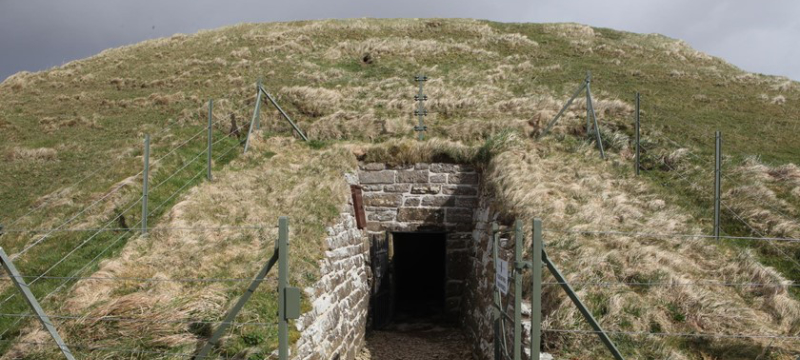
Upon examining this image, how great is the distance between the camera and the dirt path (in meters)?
9.73

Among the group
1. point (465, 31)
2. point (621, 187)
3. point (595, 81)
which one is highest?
point (465, 31)

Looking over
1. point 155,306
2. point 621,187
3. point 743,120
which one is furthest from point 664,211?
point 743,120

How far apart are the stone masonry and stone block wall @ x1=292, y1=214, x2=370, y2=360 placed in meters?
1.02

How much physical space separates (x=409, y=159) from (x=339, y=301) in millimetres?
4149

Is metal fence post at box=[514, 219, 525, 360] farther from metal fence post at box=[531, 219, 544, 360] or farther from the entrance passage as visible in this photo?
the entrance passage

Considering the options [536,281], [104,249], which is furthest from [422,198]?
[536,281]

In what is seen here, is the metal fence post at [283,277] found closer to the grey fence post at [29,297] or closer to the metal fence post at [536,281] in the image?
the metal fence post at [536,281]

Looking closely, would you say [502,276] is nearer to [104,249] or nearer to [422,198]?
[422,198]

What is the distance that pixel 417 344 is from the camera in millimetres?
10438

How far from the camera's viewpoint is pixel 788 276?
706 cm

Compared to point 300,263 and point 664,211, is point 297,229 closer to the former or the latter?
point 300,263

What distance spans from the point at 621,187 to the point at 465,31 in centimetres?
2149

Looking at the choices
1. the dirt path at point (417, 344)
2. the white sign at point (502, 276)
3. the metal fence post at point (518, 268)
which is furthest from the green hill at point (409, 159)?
the dirt path at point (417, 344)

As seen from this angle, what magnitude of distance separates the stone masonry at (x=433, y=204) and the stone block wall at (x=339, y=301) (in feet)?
3.34
